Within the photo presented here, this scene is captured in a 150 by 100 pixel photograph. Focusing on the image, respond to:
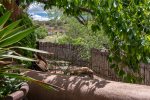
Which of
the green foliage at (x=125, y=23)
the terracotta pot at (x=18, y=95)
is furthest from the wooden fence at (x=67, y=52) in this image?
the terracotta pot at (x=18, y=95)

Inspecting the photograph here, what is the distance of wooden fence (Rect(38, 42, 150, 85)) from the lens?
13.5m

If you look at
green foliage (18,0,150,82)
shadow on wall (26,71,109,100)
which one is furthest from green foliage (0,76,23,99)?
green foliage (18,0,150,82)

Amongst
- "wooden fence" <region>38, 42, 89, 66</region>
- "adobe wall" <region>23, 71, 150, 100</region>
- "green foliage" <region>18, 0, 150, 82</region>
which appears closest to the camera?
"adobe wall" <region>23, 71, 150, 100</region>

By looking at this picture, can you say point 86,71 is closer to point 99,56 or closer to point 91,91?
point 99,56

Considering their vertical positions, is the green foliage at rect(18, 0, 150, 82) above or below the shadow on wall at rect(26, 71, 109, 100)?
above

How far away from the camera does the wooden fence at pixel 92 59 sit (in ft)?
44.3

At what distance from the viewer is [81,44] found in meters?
16.7

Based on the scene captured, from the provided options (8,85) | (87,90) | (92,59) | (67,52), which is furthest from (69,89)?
(67,52)

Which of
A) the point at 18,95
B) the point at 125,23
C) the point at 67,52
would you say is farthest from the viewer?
the point at 67,52

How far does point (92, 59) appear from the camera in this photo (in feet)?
50.9

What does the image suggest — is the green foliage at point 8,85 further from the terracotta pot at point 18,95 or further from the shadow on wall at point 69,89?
the shadow on wall at point 69,89

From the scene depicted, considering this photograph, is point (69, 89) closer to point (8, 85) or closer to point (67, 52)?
point (8, 85)

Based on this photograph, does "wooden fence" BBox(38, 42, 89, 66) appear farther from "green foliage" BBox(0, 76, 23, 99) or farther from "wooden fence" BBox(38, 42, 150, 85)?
"green foliage" BBox(0, 76, 23, 99)

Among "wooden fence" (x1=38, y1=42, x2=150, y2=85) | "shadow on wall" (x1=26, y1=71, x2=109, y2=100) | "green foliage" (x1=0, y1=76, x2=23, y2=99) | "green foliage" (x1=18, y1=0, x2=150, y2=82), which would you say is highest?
"green foliage" (x1=18, y1=0, x2=150, y2=82)
